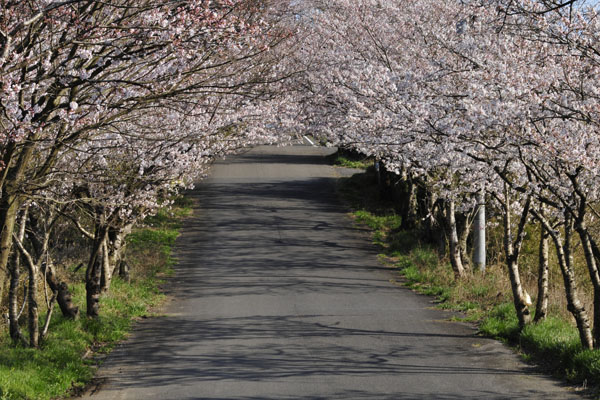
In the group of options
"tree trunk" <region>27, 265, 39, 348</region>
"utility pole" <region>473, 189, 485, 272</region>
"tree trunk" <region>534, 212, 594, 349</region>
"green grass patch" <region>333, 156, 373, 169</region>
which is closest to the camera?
"tree trunk" <region>534, 212, 594, 349</region>

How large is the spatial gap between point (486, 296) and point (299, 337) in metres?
4.90

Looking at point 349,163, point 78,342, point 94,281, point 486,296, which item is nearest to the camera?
point 78,342

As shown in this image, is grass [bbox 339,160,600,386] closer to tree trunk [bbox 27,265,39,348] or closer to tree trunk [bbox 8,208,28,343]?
tree trunk [bbox 27,265,39,348]

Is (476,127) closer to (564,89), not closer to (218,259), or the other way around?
(564,89)

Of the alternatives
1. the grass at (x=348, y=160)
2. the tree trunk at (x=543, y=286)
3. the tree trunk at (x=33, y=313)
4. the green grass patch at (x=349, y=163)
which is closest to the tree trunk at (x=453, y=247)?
the tree trunk at (x=543, y=286)

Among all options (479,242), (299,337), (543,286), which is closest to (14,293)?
(299,337)

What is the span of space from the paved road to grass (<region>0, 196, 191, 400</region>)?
1.21 feet

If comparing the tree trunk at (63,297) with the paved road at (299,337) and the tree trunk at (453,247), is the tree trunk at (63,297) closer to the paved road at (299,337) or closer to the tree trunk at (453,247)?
the paved road at (299,337)

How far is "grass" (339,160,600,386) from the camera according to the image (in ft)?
31.8

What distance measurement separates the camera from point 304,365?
1012 cm

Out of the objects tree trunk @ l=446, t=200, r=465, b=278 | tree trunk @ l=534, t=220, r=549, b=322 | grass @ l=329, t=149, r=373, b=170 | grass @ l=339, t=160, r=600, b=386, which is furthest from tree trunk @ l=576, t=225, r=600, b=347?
grass @ l=329, t=149, r=373, b=170

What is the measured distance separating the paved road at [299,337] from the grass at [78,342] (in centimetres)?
37

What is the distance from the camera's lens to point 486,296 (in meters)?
15.0

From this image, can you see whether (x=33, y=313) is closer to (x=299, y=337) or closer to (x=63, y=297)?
(x=63, y=297)
